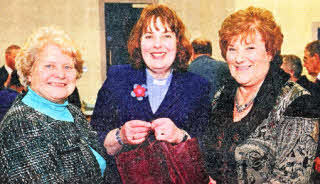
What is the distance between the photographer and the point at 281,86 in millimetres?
1395

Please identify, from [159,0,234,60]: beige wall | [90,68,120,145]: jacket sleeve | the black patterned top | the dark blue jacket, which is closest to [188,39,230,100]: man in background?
[159,0,234,60]: beige wall

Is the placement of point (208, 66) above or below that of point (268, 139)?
above

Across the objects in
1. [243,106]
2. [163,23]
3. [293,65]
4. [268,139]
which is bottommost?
[268,139]

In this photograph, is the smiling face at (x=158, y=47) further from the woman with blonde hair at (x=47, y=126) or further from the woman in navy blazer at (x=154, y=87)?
the woman with blonde hair at (x=47, y=126)

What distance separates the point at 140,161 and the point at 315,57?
5.34 ft

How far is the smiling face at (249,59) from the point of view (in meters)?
1.42

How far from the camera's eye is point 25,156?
1146 millimetres

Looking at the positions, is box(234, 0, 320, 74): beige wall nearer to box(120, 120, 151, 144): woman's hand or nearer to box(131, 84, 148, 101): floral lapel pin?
box(131, 84, 148, 101): floral lapel pin

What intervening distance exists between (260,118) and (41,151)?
894mm

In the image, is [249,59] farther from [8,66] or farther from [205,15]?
[8,66]

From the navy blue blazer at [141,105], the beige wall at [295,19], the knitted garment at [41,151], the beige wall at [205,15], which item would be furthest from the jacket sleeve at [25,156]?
the beige wall at [295,19]

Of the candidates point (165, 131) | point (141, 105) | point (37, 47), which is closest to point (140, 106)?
point (141, 105)

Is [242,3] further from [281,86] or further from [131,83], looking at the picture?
[131,83]

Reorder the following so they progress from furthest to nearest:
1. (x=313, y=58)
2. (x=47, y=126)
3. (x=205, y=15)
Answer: (x=313, y=58), (x=205, y=15), (x=47, y=126)
